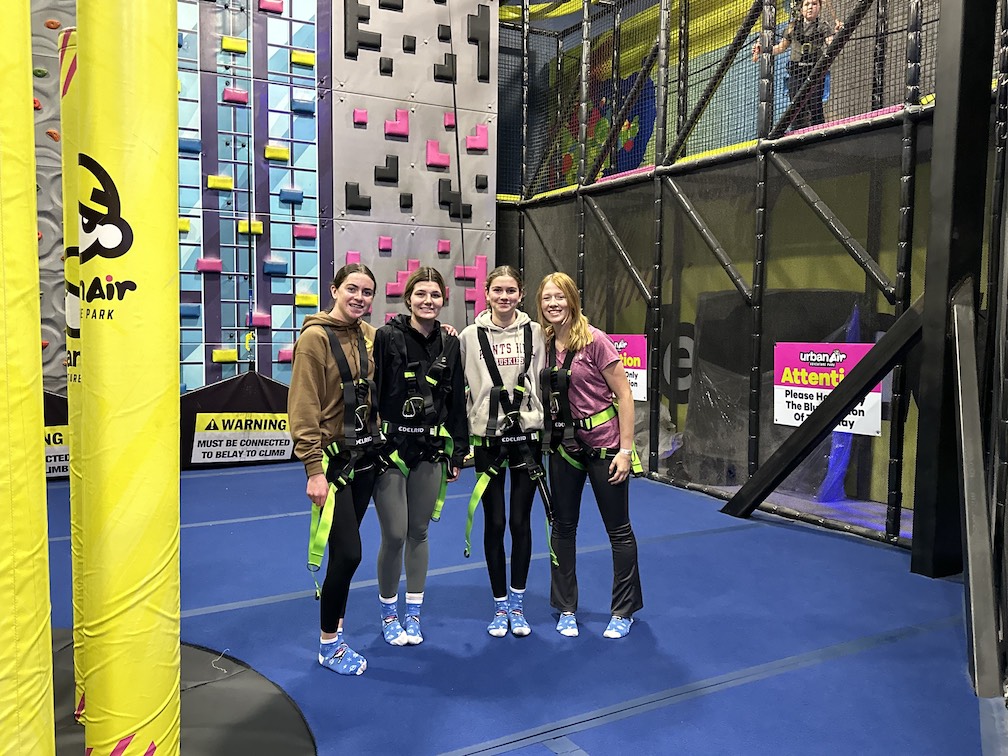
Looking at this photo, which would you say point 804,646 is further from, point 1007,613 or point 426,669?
point 426,669

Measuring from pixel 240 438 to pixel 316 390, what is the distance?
5273 mm

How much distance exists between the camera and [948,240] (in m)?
4.31

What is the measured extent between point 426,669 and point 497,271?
1795 millimetres

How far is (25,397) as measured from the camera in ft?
4.32

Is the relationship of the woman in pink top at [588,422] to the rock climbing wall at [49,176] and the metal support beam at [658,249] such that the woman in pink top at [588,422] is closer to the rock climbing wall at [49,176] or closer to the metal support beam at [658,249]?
the metal support beam at [658,249]

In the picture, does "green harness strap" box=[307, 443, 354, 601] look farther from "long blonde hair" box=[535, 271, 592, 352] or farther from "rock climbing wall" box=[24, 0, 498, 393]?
"rock climbing wall" box=[24, 0, 498, 393]

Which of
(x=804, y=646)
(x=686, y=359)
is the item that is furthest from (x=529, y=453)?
(x=686, y=359)

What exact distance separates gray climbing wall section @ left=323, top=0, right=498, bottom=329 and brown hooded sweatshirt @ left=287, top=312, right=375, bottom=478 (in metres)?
5.21

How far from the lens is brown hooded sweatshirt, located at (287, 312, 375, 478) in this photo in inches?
115

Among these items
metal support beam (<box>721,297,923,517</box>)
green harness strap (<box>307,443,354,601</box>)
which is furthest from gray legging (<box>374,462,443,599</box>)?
metal support beam (<box>721,297,923,517</box>)

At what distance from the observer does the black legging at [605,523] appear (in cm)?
356

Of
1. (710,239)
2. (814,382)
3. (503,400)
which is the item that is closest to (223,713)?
(503,400)

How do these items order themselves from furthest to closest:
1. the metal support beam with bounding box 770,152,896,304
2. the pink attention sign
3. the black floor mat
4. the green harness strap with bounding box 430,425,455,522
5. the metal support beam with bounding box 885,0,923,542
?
the pink attention sign, the metal support beam with bounding box 770,152,896,304, the metal support beam with bounding box 885,0,923,542, the green harness strap with bounding box 430,425,455,522, the black floor mat

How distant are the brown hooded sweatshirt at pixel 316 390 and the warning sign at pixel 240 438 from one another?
15.8 feet
